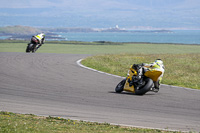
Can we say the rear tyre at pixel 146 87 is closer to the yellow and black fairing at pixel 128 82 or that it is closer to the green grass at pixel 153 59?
the yellow and black fairing at pixel 128 82

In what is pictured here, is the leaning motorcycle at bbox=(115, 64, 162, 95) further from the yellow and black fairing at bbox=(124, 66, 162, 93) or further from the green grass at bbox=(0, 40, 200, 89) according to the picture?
the green grass at bbox=(0, 40, 200, 89)

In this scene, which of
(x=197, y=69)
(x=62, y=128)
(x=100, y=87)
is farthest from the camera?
(x=197, y=69)

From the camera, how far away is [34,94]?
13.8m

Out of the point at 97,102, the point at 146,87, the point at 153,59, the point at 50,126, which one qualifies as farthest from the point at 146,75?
the point at 153,59

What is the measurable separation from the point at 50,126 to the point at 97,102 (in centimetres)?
361

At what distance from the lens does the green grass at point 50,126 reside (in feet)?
28.0

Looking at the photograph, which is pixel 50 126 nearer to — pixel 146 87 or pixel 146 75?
pixel 146 87

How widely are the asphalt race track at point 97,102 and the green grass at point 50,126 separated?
567 millimetres

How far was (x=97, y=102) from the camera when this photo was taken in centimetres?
1248

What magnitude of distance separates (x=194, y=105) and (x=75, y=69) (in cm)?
1087

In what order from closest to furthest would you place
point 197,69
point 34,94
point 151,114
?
point 151,114, point 34,94, point 197,69

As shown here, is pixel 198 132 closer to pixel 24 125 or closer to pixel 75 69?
pixel 24 125

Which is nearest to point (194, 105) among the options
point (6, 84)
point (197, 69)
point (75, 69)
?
point (6, 84)

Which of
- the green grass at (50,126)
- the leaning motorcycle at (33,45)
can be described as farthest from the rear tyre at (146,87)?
the leaning motorcycle at (33,45)
